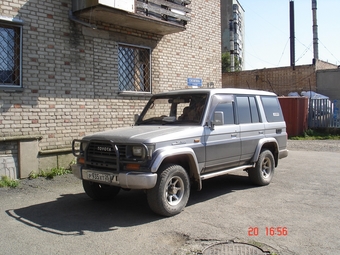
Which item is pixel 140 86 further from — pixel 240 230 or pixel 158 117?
pixel 240 230

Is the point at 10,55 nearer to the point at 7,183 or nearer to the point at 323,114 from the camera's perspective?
the point at 7,183

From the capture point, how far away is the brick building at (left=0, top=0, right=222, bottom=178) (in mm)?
7539

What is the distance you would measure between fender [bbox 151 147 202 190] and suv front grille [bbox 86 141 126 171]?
0.50m

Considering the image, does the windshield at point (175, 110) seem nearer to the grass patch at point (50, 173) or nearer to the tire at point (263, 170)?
the tire at point (263, 170)

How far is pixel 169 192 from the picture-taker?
5238 mm

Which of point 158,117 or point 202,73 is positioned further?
point 202,73

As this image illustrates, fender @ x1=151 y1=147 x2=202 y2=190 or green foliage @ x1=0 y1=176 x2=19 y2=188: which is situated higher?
fender @ x1=151 y1=147 x2=202 y2=190

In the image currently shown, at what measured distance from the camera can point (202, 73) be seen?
12.1 m

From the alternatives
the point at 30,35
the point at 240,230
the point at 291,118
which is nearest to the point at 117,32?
the point at 30,35

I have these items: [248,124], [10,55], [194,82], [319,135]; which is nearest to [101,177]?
[248,124]

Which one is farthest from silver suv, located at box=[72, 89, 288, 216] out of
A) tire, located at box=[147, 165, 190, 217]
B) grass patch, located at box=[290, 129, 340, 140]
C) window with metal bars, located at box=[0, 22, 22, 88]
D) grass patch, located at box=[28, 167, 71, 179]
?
grass patch, located at box=[290, 129, 340, 140]

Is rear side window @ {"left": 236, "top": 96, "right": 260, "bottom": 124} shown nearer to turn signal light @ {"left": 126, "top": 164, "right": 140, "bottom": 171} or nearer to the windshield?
the windshield

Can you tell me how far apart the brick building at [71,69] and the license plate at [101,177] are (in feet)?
9.60

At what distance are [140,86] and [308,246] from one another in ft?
23.2
